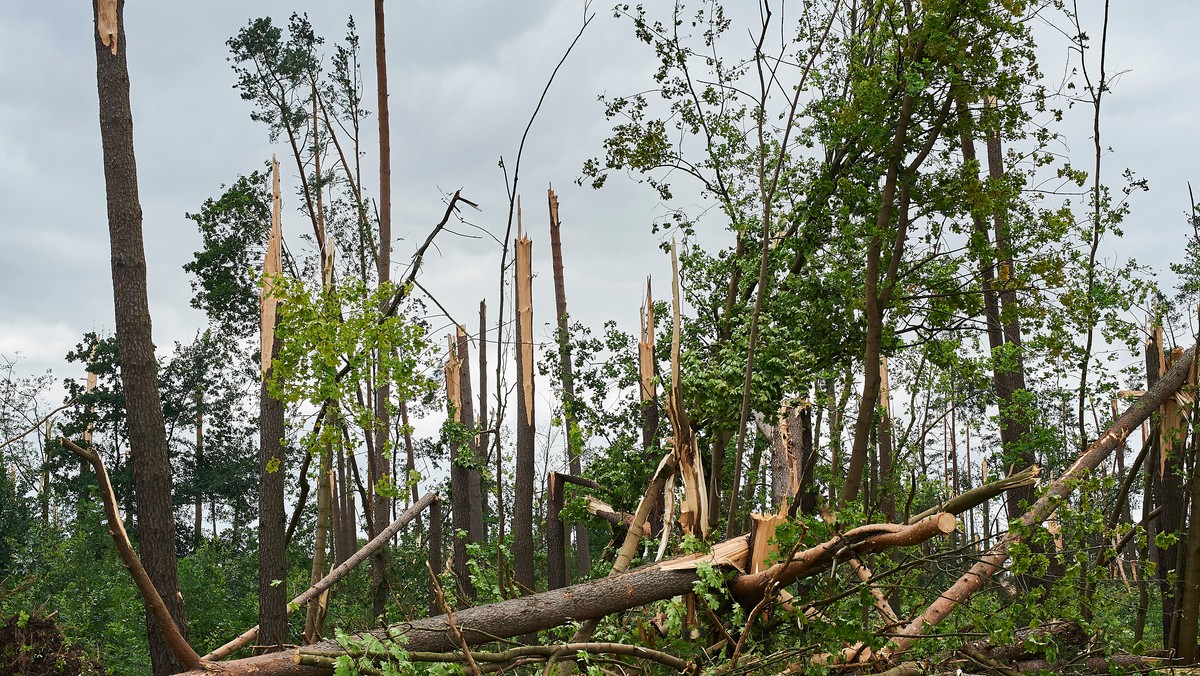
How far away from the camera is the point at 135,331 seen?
659cm

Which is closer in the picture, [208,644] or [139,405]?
[139,405]

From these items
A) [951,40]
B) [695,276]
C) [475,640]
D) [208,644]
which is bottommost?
Answer: [208,644]

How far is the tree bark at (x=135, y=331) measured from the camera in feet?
21.0

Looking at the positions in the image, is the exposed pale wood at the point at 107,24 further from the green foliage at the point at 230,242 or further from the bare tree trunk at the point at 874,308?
the green foliage at the point at 230,242

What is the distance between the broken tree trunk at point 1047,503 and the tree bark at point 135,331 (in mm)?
4718

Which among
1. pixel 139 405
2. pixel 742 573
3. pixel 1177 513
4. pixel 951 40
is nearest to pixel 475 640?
pixel 742 573

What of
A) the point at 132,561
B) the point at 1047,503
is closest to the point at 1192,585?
the point at 1047,503

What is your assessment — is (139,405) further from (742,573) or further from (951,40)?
(951,40)

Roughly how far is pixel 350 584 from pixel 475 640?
1355 centimetres

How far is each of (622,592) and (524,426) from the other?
7.14 m

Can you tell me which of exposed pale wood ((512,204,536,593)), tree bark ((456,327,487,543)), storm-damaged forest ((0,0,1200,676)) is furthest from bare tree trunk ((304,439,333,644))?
tree bark ((456,327,487,543))

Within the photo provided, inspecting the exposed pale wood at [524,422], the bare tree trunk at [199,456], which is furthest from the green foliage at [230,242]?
the exposed pale wood at [524,422]

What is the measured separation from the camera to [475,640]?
4.91 meters

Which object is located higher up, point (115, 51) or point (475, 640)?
point (115, 51)
